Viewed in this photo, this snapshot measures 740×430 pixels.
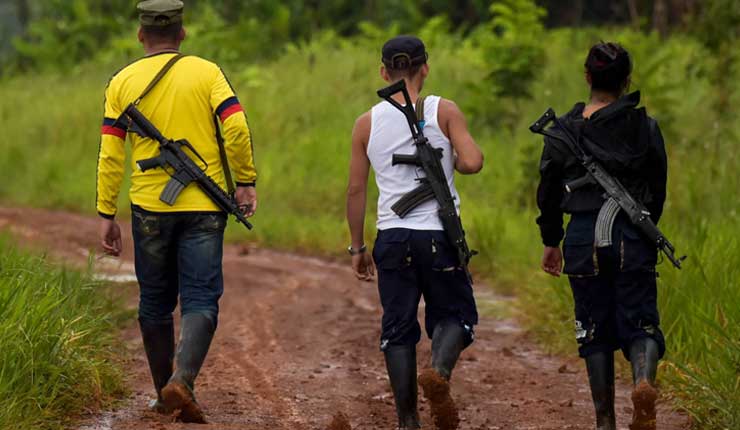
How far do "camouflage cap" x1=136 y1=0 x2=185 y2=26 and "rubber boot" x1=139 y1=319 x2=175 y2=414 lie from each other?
1427 mm

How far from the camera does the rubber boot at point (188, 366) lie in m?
6.34

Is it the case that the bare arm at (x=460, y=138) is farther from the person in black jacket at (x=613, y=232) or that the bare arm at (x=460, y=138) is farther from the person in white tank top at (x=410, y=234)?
the person in black jacket at (x=613, y=232)

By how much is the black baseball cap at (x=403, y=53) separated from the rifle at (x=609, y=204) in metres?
0.59

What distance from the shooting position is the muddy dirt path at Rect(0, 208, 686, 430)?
712 cm

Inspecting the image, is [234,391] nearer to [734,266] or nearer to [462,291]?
[462,291]

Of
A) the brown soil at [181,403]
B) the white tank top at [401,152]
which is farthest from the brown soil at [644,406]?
the brown soil at [181,403]

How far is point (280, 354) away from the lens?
9.12m

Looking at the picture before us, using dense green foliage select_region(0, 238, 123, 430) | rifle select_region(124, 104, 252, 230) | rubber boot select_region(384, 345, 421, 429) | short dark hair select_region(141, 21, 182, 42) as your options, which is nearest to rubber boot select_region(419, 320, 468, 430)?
rubber boot select_region(384, 345, 421, 429)

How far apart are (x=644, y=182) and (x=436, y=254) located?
95 centimetres

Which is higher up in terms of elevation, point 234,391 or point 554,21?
point 554,21

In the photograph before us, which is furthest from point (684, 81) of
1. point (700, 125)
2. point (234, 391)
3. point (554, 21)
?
point (234, 391)

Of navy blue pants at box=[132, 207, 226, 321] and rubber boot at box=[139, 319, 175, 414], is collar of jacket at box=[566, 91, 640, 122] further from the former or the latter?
rubber boot at box=[139, 319, 175, 414]

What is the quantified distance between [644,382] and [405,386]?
1.12m

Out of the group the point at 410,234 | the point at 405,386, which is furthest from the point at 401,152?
the point at 405,386
